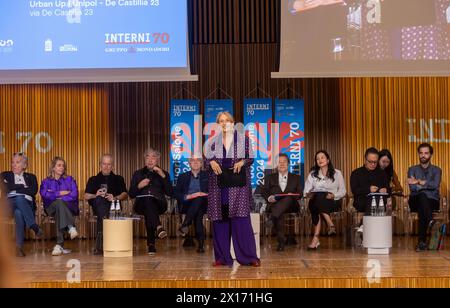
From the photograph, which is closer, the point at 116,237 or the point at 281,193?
the point at 116,237

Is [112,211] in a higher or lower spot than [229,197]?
lower

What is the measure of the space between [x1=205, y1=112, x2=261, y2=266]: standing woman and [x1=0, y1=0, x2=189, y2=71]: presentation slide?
174 cm

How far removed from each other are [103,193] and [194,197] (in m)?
0.94

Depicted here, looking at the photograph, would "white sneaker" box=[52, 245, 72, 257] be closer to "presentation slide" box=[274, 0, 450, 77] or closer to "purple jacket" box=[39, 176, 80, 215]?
"purple jacket" box=[39, 176, 80, 215]

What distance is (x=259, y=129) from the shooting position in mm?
8625

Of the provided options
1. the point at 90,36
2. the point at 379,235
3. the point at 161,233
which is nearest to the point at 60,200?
the point at 161,233

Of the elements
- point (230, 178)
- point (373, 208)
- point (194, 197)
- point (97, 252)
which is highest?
point (230, 178)

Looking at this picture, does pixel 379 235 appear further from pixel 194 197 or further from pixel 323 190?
pixel 194 197

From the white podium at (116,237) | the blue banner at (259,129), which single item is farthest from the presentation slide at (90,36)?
the white podium at (116,237)

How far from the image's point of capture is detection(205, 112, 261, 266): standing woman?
18.9 feet

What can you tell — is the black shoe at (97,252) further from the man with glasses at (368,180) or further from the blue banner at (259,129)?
the man with glasses at (368,180)

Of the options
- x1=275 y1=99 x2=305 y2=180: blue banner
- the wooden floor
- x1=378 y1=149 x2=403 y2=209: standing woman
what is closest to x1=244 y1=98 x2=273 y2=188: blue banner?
x1=275 y1=99 x2=305 y2=180: blue banner

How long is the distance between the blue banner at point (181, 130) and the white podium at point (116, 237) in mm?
2056
